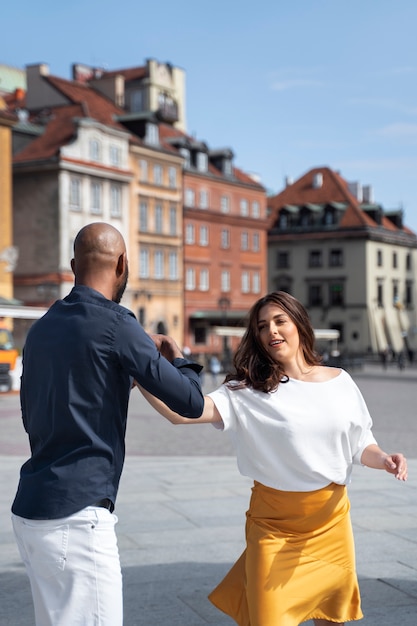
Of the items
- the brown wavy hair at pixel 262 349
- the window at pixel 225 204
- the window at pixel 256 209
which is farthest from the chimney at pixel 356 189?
the brown wavy hair at pixel 262 349

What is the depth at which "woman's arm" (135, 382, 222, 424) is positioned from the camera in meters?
3.55

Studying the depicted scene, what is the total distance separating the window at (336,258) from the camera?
7838cm

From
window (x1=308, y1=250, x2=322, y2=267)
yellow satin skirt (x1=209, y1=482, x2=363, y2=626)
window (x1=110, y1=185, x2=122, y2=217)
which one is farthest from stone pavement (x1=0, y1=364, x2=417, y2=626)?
window (x1=308, y1=250, x2=322, y2=267)

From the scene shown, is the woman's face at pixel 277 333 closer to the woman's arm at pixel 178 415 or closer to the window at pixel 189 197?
the woman's arm at pixel 178 415

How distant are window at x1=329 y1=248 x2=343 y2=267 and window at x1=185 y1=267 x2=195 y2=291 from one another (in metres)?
17.1

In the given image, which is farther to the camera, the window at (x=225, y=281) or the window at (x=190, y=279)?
the window at (x=225, y=281)

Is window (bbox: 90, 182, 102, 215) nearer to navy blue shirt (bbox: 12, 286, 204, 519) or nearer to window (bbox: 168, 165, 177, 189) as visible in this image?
window (bbox: 168, 165, 177, 189)

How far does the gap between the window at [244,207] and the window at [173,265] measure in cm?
833

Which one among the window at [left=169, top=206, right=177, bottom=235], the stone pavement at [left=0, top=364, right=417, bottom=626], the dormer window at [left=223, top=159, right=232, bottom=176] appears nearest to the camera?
the stone pavement at [left=0, top=364, right=417, bottom=626]

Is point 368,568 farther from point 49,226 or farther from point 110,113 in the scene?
point 110,113

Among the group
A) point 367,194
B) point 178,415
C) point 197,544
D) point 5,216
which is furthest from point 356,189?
point 178,415

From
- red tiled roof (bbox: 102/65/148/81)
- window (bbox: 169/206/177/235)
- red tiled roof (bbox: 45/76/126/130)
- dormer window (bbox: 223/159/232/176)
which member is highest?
red tiled roof (bbox: 102/65/148/81)

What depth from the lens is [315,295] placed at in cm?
7988

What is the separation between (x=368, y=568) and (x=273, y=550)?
8.97 ft
